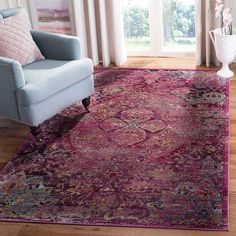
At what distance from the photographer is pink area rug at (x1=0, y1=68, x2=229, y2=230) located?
2857mm

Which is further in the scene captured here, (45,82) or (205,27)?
(205,27)

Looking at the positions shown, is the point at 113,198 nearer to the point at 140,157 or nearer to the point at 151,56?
the point at 140,157

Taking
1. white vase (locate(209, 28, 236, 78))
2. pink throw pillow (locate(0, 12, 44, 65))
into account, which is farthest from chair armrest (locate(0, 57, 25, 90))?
white vase (locate(209, 28, 236, 78))

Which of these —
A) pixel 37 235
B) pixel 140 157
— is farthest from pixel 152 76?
pixel 37 235

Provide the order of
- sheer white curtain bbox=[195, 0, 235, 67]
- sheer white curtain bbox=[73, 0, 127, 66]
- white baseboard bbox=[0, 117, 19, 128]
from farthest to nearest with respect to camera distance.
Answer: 1. sheer white curtain bbox=[73, 0, 127, 66]
2. sheer white curtain bbox=[195, 0, 235, 67]
3. white baseboard bbox=[0, 117, 19, 128]

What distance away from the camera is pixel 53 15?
5160 mm

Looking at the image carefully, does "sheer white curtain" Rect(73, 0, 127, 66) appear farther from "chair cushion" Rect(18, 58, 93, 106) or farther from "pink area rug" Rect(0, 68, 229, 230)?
"chair cushion" Rect(18, 58, 93, 106)

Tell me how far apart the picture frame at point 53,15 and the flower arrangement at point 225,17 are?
1.46 m

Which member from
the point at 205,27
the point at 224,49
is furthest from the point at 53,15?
the point at 224,49

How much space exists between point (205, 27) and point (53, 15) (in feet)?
5.11

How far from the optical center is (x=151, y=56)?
5.34m

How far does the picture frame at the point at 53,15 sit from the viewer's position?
509 centimetres

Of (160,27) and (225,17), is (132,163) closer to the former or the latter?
(225,17)

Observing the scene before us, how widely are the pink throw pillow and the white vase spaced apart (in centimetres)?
160
